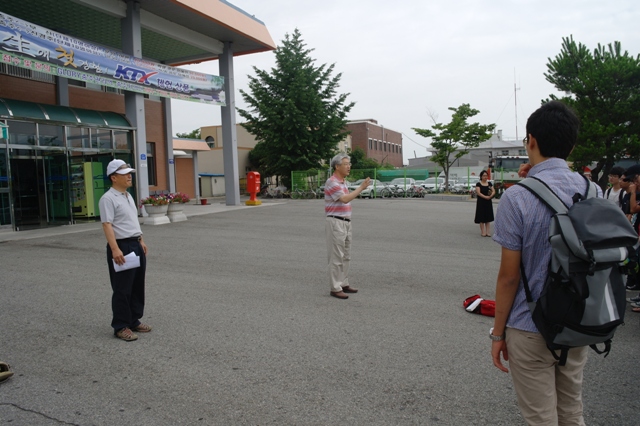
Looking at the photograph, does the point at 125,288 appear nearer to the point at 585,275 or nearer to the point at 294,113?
the point at 585,275

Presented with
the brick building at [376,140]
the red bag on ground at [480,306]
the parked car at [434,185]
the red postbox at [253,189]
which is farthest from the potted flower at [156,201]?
the brick building at [376,140]

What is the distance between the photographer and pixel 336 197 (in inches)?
264

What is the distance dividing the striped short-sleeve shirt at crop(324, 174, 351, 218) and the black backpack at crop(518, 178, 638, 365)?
456 centimetres

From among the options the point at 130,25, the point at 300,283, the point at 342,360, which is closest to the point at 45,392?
the point at 342,360

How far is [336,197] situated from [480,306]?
2280 mm

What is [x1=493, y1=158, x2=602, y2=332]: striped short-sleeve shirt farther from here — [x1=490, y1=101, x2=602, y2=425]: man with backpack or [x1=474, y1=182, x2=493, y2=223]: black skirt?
[x1=474, y1=182, x2=493, y2=223]: black skirt

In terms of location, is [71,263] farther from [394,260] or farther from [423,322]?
[423,322]

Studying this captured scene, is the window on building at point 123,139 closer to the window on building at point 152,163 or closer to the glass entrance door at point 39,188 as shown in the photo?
the glass entrance door at point 39,188

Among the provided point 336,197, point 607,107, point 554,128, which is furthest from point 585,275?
point 607,107

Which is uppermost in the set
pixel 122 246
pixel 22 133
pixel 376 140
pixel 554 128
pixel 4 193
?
pixel 376 140

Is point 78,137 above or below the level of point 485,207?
above

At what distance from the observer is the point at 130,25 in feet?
58.1

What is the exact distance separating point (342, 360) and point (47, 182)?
15370mm

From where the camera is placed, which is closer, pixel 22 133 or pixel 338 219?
pixel 338 219
